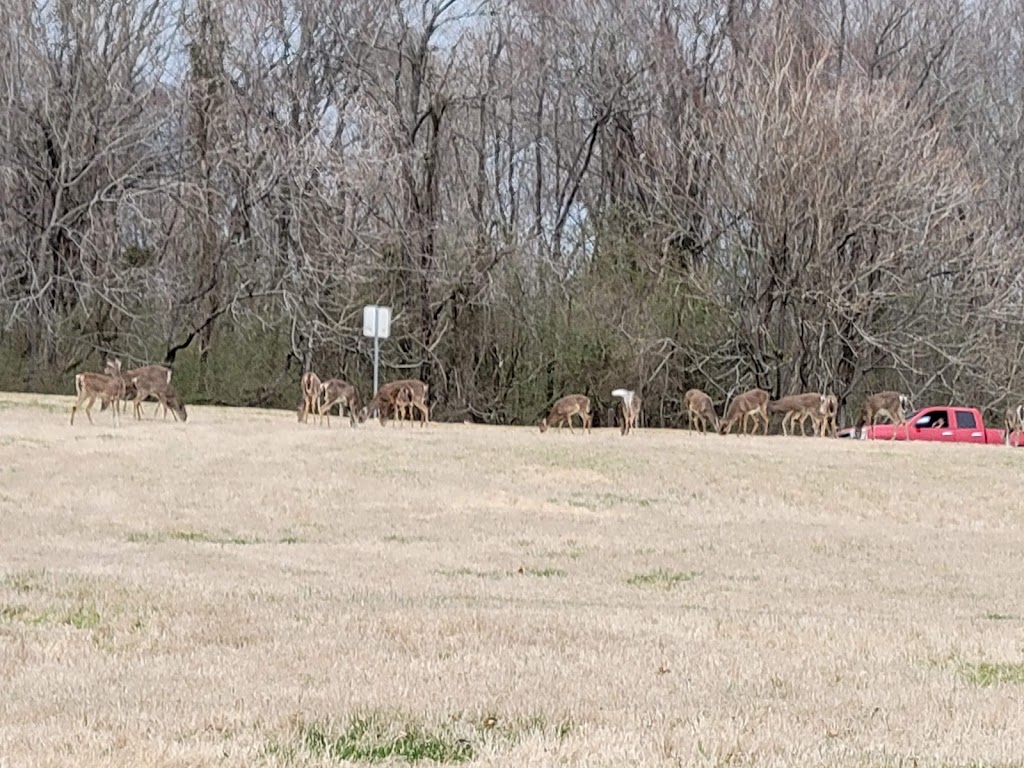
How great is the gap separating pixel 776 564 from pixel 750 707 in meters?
8.77

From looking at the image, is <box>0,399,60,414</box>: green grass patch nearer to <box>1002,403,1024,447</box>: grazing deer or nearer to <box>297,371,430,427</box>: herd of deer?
<box>297,371,430,427</box>: herd of deer

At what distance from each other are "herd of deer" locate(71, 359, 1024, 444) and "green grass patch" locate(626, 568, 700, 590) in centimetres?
1460

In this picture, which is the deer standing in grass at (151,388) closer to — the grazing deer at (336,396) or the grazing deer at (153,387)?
the grazing deer at (153,387)

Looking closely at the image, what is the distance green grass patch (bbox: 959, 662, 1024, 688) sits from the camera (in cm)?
761

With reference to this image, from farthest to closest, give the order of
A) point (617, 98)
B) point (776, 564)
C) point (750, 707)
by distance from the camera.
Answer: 1. point (617, 98)
2. point (776, 564)
3. point (750, 707)

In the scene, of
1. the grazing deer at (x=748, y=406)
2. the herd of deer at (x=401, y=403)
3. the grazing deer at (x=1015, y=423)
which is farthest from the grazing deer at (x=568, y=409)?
the grazing deer at (x=1015, y=423)

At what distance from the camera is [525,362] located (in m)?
40.3

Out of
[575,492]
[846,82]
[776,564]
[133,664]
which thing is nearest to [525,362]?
[846,82]

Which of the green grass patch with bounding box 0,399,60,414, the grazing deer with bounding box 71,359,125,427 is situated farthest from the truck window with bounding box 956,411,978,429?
the green grass patch with bounding box 0,399,60,414

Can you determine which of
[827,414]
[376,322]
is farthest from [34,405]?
[827,414]

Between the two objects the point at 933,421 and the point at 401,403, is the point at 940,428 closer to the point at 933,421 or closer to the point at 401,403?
the point at 933,421

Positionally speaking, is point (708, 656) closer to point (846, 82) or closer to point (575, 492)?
point (575, 492)

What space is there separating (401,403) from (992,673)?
2115 cm

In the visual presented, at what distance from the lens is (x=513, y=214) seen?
43000mm
